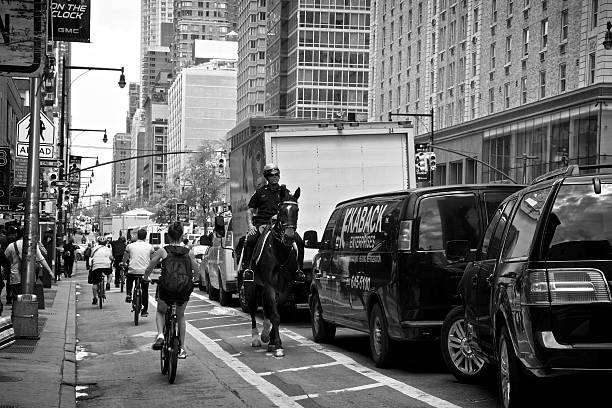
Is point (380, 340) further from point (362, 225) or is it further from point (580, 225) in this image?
point (580, 225)

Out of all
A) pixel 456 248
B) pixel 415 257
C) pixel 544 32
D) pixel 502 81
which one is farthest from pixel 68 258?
pixel 456 248

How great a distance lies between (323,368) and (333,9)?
120m

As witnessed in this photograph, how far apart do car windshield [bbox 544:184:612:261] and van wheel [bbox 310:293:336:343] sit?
838 centimetres

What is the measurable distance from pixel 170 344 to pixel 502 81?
192ft

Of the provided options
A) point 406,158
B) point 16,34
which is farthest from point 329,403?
point 406,158

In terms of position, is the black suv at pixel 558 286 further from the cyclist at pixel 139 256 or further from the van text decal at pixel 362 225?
the cyclist at pixel 139 256

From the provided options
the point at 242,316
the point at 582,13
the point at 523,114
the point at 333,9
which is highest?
the point at 333,9

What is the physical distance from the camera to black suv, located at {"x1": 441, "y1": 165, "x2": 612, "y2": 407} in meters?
7.77

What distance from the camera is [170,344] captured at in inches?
484

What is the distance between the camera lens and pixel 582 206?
800 cm

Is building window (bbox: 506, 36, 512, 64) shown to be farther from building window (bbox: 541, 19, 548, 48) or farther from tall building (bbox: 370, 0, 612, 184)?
building window (bbox: 541, 19, 548, 48)

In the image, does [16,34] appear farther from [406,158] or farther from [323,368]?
[406,158]

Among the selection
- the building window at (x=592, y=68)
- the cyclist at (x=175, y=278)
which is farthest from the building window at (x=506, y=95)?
the cyclist at (x=175, y=278)

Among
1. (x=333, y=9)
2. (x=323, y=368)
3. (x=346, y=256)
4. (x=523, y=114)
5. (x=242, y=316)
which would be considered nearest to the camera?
(x=323, y=368)
